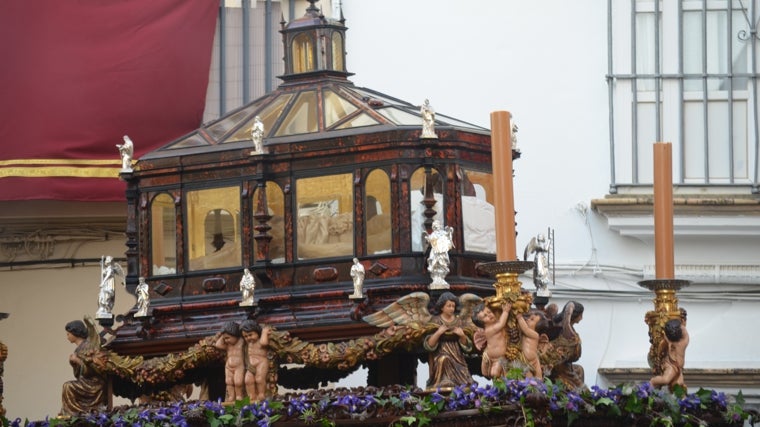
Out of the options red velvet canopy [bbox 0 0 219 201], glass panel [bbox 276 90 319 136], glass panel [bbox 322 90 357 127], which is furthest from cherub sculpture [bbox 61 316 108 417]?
red velvet canopy [bbox 0 0 219 201]

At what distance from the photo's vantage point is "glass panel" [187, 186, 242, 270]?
15.1m

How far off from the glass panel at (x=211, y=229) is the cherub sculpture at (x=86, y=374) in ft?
2.79

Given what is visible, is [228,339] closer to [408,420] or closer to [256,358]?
[256,358]

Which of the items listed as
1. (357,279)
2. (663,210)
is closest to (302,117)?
(357,279)

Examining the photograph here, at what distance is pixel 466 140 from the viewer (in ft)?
48.6

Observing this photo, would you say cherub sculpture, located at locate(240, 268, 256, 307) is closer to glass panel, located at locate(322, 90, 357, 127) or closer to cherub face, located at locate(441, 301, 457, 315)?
glass panel, located at locate(322, 90, 357, 127)

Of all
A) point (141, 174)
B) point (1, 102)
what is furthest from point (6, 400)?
point (141, 174)

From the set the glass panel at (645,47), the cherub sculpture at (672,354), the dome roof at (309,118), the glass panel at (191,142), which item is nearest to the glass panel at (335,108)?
the dome roof at (309,118)

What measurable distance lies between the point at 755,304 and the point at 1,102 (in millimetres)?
Answer: 6536

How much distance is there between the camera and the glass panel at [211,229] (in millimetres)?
15094

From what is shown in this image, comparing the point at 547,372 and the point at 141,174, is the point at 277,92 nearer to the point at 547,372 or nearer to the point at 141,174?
the point at 141,174

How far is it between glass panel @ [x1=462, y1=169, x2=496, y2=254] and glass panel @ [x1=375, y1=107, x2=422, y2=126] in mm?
513

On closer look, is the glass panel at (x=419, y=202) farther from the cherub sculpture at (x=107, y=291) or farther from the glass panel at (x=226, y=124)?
the cherub sculpture at (x=107, y=291)

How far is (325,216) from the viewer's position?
1480cm
